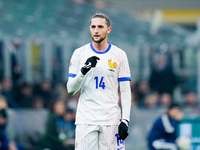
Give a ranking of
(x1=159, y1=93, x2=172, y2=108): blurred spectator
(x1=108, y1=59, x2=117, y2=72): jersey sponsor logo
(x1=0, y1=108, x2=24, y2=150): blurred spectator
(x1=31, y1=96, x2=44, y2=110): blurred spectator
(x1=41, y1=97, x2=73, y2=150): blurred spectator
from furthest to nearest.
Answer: (x1=159, y1=93, x2=172, y2=108): blurred spectator < (x1=31, y1=96, x2=44, y2=110): blurred spectator < (x1=41, y1=97, x2=73, y2=150): blurred spectator < (x1=0, y1=108, x2=24, y2=150): blurred spectator < (x1=108, y1=59, x2=117, y2=72): jersey sponsor logo

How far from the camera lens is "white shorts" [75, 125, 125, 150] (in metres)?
5.90

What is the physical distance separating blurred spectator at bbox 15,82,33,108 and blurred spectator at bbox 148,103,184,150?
10.2ft

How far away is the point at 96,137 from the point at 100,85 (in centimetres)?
52

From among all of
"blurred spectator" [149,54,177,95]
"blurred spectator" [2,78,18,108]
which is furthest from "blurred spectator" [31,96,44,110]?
"blurred spectator" [149,54,177,95]

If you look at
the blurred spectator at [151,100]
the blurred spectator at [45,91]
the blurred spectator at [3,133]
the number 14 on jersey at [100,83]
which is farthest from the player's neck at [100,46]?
the blurred spectator at [151,100]

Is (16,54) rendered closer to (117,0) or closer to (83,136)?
(117,0)

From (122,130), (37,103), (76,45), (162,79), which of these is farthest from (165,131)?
(162,79)

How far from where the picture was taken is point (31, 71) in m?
12.9

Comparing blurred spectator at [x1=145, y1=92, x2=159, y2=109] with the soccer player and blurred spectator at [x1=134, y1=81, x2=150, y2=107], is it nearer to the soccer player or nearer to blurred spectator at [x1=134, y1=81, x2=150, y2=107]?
blurred spectator at [x1=134, y1=81, x2=150, y2=107]

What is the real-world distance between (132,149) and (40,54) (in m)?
2.91

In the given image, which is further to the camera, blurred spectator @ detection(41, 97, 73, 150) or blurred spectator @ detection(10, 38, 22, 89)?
blurred spectator @ detection(10, 38, 22, 89)

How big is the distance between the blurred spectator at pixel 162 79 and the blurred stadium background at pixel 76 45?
0.50 feet

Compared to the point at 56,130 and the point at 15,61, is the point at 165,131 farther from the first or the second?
the point at 15,61

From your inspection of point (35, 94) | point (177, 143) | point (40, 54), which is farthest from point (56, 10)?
point (177, 143)
